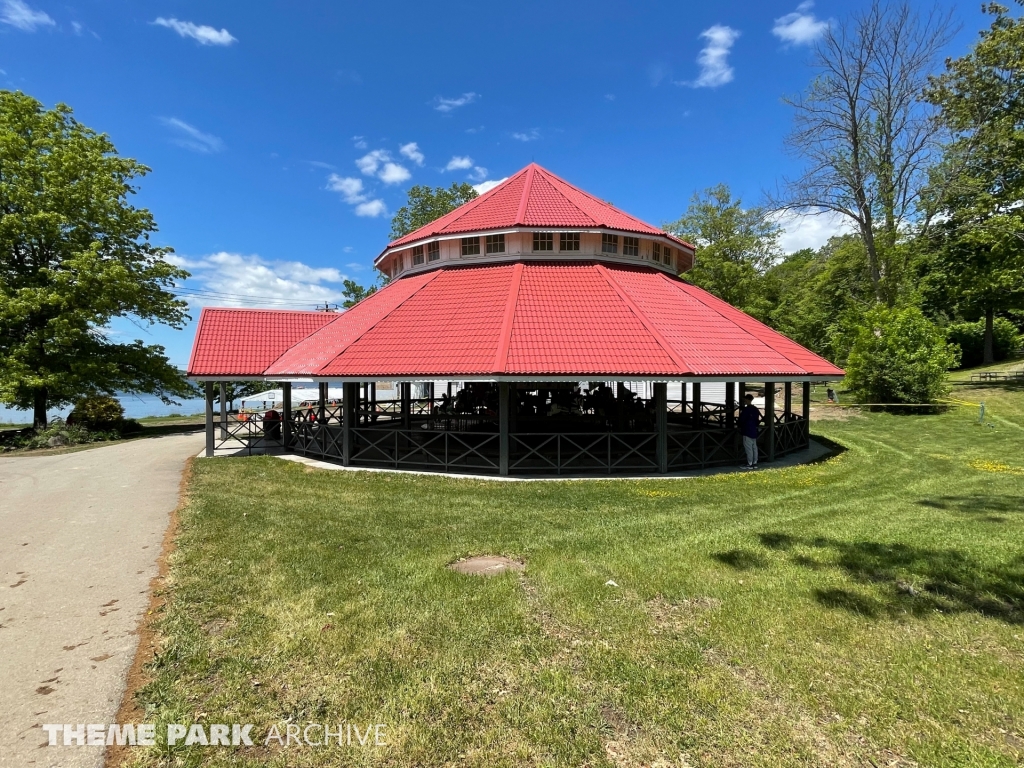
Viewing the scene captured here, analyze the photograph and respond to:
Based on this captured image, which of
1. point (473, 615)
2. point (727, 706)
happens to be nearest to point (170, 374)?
point (473, 615)

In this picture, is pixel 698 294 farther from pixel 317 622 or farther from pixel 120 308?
pixel 120 308

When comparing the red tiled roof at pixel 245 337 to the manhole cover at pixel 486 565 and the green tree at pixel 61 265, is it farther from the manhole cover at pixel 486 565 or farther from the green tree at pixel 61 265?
the manhole cover at pixel 486 565

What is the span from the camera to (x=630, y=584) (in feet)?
18.7

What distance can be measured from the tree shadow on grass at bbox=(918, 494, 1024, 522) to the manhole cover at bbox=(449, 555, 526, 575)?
7.62m

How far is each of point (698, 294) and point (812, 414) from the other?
12.2 meters

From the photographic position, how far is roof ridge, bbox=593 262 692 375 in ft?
39.8

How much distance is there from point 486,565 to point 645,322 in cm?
914

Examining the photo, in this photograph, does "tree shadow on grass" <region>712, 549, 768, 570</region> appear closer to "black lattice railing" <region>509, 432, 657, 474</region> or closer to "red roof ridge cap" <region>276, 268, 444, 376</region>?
"black lattice railing" <region>509, 432, 657, 474</region>

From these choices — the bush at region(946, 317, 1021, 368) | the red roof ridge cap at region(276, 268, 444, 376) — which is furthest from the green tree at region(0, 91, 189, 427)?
the bush at region(946, 317, 1021, 368)

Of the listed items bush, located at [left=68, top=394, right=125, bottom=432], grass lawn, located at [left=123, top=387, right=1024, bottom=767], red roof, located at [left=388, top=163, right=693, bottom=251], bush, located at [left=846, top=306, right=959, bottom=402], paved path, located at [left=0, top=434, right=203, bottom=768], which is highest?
red roof, located at [left=388, top=163, right=693, bottom=251]

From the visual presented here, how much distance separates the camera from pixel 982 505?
903cm

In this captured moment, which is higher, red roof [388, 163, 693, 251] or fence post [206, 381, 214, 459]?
red roof [388, 163, 693, 251]

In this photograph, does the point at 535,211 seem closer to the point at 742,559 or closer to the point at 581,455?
the point at 581,455

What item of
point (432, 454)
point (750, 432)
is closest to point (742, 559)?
point (750, 432)
